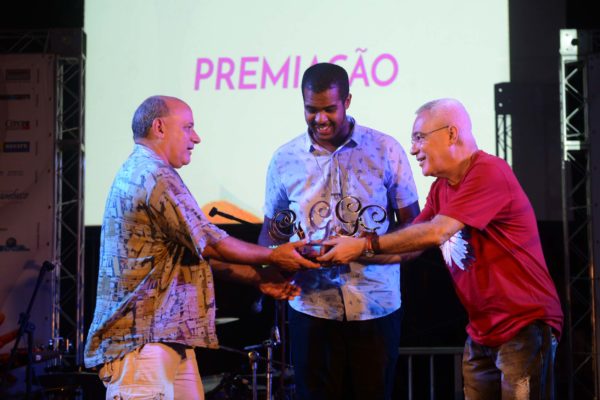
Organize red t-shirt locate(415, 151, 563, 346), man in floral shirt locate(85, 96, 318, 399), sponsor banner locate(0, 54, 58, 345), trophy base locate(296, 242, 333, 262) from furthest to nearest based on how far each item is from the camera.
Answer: sponsor banner locate(0, 54, 58, 345) < trophy base locate(296, 242, 333, 262) < red t-shirt locate(415, 151, 563, 346) < man in floral shirt locate(85, 96, 318, 399)

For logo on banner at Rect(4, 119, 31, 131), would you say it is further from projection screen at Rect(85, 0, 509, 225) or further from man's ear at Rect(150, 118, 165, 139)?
A: man's ear at Rect(150, 118, 165, 139)

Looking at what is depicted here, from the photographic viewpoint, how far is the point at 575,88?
6.71 meters

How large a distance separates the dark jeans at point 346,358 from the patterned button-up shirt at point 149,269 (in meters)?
0.61

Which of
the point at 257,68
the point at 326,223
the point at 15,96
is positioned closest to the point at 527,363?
the point at 326,223

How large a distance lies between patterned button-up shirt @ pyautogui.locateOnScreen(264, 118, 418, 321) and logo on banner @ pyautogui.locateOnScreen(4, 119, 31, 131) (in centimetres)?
315

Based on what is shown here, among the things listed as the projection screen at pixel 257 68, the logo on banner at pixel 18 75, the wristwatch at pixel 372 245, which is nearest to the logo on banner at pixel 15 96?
the logo on banner at pixel 18 75

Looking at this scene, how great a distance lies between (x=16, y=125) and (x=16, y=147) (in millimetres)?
184

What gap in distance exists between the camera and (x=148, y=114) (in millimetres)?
3510

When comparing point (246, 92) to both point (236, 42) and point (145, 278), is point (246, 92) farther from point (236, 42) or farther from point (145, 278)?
point (145, 278)

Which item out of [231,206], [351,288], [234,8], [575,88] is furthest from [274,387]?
[575,88]

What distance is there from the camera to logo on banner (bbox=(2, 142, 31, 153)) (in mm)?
6316

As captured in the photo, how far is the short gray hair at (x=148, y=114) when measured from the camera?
11.5 ft

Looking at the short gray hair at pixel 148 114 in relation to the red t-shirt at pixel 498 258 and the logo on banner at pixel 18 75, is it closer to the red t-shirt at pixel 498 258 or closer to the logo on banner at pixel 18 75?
the red t-shirt at pixel 498 258

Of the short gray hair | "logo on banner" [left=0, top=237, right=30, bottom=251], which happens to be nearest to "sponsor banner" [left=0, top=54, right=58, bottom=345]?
"logo on banner" [left=0, top=237, right=30, bottom=251]
